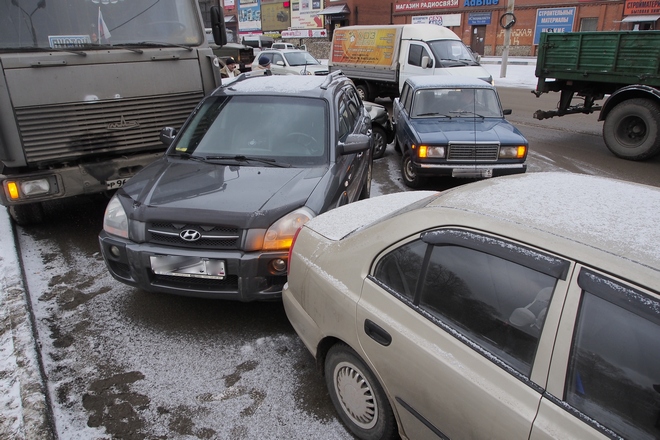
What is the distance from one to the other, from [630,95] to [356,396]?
361 inches

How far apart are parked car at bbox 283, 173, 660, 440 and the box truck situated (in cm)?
1171

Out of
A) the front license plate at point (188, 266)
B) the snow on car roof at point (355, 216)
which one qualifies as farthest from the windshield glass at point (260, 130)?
the front license plate at point (188, 266)

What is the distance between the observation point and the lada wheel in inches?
97.6

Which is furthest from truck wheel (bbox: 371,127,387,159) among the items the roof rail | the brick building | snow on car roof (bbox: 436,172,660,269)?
the brick building

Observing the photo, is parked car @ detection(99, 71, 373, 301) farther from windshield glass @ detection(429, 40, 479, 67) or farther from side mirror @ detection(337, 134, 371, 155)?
windshield glass @ detection(429, 40, 479, 67)

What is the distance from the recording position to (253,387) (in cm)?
318

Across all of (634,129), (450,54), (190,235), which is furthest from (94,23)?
(450,54)

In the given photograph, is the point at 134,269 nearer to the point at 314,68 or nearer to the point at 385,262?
the point at 385,262

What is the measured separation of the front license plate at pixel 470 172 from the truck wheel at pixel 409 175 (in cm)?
67

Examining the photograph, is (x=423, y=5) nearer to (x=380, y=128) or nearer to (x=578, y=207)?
(x=380, y=128)

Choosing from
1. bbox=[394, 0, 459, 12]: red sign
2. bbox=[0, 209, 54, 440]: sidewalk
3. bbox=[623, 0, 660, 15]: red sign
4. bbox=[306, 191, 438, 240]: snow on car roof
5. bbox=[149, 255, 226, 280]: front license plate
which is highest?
bbox=[394, 0, 459, 12]: red sign

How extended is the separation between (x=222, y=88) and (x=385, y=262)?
11.9 ft

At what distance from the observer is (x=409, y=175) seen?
7.64 m

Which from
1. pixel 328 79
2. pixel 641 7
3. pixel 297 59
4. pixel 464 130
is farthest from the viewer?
pixel 641 7
